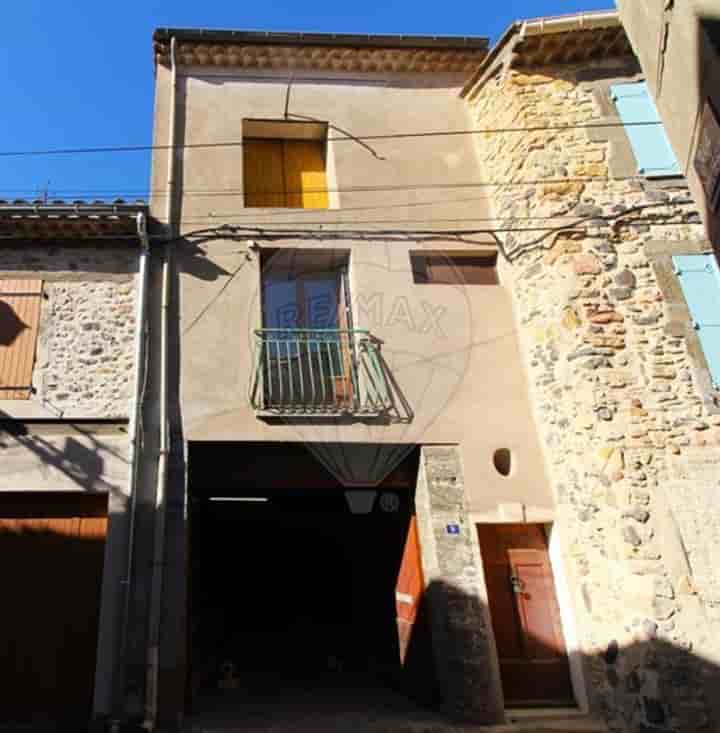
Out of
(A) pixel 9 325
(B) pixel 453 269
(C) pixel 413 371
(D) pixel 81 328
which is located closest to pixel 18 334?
(A) pixel 9 325

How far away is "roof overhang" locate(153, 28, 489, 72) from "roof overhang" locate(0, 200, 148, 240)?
8.38 ft

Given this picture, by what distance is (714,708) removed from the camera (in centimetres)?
480

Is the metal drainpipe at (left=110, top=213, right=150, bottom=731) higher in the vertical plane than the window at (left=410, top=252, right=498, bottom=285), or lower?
lower

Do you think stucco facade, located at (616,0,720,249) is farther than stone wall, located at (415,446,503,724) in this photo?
No

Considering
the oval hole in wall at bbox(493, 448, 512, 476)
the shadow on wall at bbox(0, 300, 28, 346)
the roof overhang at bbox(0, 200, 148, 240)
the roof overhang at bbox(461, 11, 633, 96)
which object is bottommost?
the oval hole in wall at bbox(493, 448, 512, 476)

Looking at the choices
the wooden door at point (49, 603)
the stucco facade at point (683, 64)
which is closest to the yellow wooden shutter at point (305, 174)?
the wooden door at point (49, 603)

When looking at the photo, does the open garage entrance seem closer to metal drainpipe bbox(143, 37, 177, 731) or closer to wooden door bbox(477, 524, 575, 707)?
metal drainpipe bbox(143, 37, 177, 731)

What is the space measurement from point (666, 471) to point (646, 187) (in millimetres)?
3146

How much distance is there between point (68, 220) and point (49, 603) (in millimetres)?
3818

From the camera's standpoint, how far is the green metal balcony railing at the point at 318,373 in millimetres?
6309

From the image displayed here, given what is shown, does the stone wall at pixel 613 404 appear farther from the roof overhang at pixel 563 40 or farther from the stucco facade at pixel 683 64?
the stucco facade at pixel 683 64

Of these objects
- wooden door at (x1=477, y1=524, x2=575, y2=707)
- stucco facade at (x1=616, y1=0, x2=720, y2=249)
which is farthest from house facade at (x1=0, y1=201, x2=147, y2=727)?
stucco facade at (x1=616, y1=0, x2=720, y2=249)

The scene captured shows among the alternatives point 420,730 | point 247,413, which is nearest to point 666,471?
point 420,730

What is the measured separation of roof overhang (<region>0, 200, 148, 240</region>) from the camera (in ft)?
21.4
